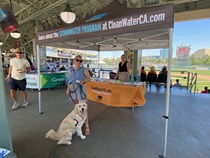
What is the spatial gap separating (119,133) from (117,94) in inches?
53.1

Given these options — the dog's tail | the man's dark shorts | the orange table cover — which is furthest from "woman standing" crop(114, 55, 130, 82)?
the man's dark shorts

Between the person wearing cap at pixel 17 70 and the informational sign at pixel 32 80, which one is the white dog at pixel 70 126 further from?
the informational sign at pixel 32 80

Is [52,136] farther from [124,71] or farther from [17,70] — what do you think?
[124,71]

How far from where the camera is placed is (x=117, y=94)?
3535 millimetres

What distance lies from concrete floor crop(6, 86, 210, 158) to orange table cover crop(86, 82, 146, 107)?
0.78ft

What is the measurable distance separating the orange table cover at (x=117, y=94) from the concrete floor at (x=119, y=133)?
238mm

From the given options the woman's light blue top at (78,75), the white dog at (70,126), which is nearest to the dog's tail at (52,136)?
the white dog at (70,126)

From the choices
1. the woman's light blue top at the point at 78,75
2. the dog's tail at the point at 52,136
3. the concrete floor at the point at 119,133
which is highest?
the woman's light blue top at the point at 78,75

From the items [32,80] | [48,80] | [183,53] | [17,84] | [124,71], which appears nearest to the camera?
[17,84]

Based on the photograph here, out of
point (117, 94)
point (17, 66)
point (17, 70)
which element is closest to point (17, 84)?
point (17, 70)

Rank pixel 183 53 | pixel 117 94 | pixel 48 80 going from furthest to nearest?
pixel 183 53, pixel 48 80, pixel 117 94

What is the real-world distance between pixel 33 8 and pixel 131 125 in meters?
7.63

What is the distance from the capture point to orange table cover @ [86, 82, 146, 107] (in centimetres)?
327

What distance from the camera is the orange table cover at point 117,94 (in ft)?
10.7
